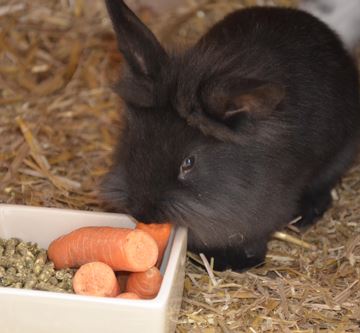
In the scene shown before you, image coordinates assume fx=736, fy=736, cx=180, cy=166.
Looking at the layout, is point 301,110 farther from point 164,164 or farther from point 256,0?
point 256,0

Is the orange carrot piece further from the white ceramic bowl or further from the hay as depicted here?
the hay

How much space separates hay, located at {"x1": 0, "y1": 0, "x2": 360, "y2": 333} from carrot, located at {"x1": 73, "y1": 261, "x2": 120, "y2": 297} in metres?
0.42

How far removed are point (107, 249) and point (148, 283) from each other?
Answer: 21 centimetres

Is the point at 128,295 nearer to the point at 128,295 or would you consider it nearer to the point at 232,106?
the point at 128,295

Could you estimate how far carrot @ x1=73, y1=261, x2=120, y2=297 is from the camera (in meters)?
2.78

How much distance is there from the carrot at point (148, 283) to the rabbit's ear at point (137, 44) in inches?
31.4

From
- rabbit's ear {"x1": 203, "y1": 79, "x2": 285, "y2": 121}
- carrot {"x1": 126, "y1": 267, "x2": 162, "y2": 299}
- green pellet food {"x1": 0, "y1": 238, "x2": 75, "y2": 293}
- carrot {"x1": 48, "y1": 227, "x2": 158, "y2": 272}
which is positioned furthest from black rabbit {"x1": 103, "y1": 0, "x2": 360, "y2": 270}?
green pellet food {"x1": 0, "y1": 238, "x2": 75, "y2": 293}

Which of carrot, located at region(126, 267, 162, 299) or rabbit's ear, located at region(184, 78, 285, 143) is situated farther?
carrot, located at region(126, 267, 162, 299)

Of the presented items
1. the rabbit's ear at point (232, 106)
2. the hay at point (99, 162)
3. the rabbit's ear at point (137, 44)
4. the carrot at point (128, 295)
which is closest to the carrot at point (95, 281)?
the carrot at point (128, 295)

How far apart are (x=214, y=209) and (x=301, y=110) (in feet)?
2.21

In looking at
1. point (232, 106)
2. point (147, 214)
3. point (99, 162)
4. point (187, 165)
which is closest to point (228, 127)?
point (232, 106)

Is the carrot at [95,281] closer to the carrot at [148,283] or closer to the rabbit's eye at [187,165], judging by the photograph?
the carrot at [148,283]

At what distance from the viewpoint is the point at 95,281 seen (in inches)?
110

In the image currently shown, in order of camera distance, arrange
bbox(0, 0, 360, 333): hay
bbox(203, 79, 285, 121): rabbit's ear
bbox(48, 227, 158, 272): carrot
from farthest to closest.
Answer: bbox(0, 0, 360, 333): hay → bbox(48, 227, 158, 272): carrot → bbox(203, 79, 285, 121): rabbit's ear
